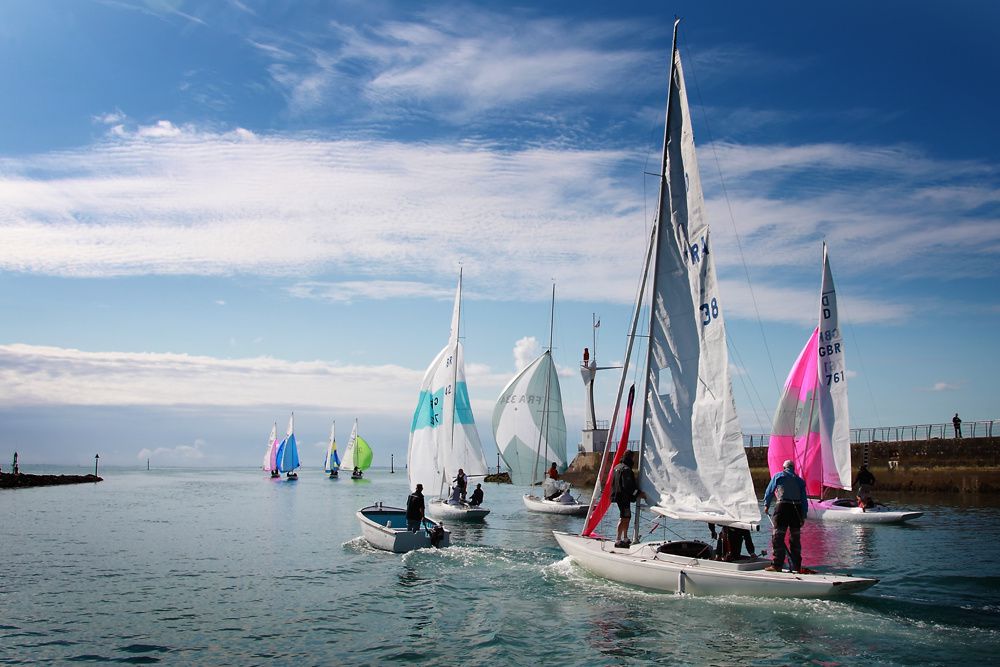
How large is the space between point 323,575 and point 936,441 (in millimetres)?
45404

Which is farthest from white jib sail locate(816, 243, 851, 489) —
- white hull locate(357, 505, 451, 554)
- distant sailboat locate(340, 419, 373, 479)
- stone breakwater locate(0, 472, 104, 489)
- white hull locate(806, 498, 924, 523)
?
stone breakwater locate(0, 472, 104, 489)

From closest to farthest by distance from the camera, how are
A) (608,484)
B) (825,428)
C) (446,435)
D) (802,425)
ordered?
(608,484) → (446,435) → (825,428) → (802,425)

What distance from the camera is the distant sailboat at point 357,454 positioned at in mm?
99312

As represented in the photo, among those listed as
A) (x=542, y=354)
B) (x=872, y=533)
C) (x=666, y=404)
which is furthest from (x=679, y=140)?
(x=542, y=354)

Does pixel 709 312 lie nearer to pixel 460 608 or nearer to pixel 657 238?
pixel 657 238

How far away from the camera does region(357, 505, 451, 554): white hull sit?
2612 cm

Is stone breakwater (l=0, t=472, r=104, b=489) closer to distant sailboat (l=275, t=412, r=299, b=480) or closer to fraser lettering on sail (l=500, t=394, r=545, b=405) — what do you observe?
distant sailboat (l=275, t=412, r=299, b=480)

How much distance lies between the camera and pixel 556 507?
41.8 meters

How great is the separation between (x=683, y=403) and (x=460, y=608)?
287 inches

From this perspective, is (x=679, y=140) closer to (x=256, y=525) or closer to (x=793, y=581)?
(x=793, y=581)

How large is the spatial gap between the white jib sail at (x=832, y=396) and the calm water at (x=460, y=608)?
5.96 m

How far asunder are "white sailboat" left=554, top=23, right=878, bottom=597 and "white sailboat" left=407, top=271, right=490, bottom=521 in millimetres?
17958

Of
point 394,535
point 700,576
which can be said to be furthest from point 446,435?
point 700,576

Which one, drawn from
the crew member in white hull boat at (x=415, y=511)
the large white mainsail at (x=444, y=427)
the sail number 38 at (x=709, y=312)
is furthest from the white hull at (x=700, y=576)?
the large white mainsail at (x=444, y=427)
